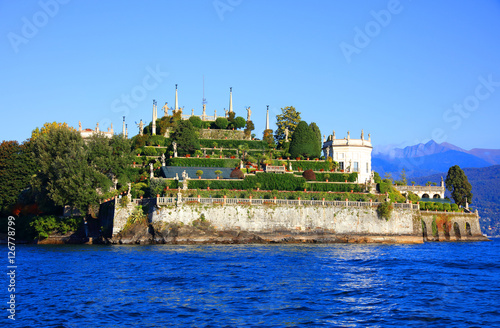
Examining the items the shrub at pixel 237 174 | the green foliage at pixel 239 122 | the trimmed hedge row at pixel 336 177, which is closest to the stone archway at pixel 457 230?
the trimmed hedge row at pixel 336 177

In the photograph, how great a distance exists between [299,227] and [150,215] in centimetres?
1827

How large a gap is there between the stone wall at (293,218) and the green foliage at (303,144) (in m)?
23.1

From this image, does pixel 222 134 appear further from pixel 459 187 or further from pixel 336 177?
pixel 459 187

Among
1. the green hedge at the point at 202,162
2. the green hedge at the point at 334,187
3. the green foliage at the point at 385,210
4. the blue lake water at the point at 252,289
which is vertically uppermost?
the green hedge at the point at 202,162

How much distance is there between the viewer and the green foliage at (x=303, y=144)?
97625mm

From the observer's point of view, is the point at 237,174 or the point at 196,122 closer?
the point at 237,174

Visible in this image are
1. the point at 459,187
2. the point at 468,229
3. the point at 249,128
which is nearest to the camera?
the point at 468,229

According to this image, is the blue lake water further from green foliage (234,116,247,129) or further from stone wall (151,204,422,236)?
green foliage (234,116,247,129)

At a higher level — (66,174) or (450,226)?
(66,174)

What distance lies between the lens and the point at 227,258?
54312 mm

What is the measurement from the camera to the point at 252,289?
39.1 metres

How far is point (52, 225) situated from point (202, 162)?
2445 centimetres

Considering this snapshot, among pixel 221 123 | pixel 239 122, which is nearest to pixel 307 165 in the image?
pixel 239 122

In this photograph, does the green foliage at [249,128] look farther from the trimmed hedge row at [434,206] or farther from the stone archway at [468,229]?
the stone archway at [468,229]
